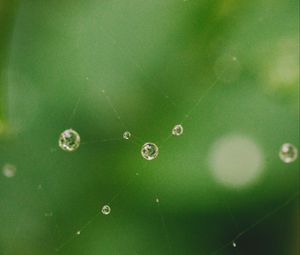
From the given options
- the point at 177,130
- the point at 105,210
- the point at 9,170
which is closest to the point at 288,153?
the point at 177,130

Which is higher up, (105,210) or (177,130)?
(177,130)

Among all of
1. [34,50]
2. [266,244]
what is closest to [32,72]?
[34,50]

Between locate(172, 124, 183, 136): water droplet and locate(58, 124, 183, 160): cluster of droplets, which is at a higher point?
locate(172, 124, 183, 136): water droplet

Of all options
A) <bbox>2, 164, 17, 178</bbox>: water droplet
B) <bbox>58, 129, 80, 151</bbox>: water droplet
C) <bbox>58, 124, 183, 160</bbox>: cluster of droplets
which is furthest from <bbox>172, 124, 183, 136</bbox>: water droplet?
<bbox>2, 164, 17, 178</bbox>: water droplet

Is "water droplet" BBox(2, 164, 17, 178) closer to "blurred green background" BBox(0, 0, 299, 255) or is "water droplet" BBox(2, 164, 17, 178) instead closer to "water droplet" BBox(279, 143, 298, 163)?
"blurred green background" BBox(0, 0, 299, 255)

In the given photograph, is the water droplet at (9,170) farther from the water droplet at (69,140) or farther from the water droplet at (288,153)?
the water droplet at (288,153)

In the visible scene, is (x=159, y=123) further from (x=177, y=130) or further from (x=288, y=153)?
(x=288, y=153)

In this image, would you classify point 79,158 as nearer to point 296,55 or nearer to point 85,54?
point 85,54
